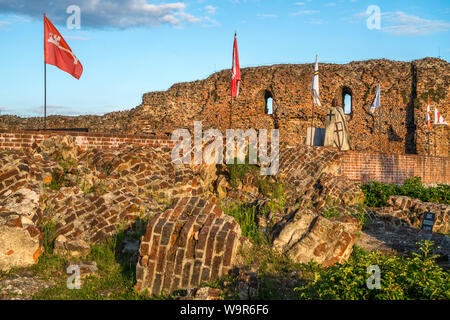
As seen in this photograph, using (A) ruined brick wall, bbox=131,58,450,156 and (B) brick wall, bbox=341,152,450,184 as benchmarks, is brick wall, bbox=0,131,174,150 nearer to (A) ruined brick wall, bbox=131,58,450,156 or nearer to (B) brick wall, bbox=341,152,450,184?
(B) brick wall, bbox=341,152,450,184

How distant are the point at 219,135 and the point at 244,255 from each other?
19.9 feet

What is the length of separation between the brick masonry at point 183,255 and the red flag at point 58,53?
7006 mm

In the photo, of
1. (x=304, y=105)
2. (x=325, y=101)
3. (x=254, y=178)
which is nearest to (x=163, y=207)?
(x=254, y=178)

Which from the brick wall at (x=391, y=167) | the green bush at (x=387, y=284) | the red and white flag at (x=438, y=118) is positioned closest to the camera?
the green bush at (x=387, y=284)

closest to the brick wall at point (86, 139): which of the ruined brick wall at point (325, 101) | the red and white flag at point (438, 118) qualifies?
the ruined brick wall at point (325, 101)

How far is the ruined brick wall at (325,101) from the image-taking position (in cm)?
2108

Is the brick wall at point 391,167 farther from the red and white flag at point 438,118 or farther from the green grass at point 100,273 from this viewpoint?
the green grass at point 100,273

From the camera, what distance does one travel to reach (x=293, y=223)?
6.64m

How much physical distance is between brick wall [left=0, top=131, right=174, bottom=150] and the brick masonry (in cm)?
537

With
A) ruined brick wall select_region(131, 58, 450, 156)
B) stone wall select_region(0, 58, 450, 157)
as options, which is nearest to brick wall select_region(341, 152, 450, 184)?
stone wall select_region(0, 58, 450, 157)

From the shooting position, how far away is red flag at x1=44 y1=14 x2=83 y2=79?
1039 centimetres

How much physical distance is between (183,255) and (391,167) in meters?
11.5

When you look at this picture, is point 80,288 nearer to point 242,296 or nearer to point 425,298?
point 242,296

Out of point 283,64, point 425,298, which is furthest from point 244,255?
point 283,64
